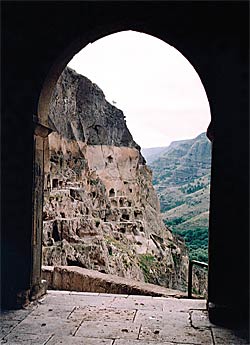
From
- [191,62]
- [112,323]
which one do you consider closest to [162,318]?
[112,323]

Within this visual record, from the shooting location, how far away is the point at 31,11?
4125mm

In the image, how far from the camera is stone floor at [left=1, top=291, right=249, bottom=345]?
10.6ft

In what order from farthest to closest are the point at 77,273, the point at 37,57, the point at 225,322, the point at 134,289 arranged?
the point at 77,273 → the point at 134,289 → the point at 37,57 → the point at 225,322

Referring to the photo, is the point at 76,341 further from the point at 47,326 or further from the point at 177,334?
the point at 177,334

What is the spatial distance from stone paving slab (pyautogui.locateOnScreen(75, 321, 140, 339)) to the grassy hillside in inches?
800

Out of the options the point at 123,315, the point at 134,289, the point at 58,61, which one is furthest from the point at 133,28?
the point at 134,289

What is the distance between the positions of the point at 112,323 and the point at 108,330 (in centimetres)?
18

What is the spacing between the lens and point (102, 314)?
3.85 metres

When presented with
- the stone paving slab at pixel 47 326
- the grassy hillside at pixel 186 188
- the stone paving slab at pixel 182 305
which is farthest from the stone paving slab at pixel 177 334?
the grassy hillside at pixel 186 188

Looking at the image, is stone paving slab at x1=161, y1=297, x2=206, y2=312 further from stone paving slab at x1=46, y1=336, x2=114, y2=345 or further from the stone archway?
stone paving slab at x1=46, y1=336, x2=114, y2=345

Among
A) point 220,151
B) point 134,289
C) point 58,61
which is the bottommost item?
point 134,289

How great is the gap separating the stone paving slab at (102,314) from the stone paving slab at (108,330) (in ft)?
0.35

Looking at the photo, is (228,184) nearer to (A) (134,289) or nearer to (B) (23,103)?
(B) (23,103)

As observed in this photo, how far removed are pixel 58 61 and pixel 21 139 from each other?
935 millimetres
